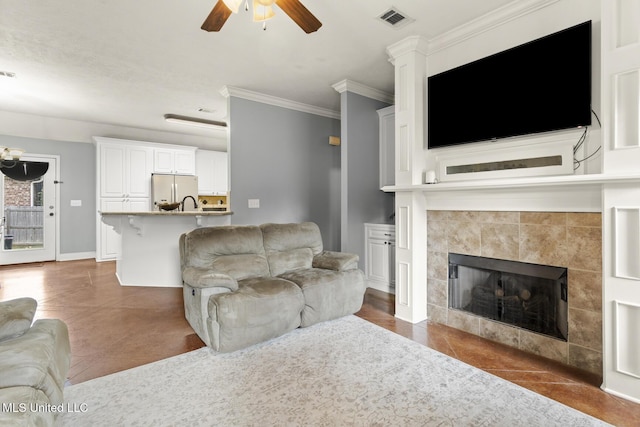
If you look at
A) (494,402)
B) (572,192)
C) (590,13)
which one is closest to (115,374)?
(494,402)

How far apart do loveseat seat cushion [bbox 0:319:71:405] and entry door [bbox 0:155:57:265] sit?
5.94 m

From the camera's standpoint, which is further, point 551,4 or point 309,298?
point 309,298

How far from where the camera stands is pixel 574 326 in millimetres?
2234

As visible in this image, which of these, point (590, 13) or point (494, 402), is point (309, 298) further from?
point (590, 13)

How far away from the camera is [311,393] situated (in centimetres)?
191

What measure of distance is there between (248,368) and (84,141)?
258 inches

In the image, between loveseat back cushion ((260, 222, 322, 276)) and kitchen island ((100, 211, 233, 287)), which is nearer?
loveseat back cushion ((260, 222, 322, 276))

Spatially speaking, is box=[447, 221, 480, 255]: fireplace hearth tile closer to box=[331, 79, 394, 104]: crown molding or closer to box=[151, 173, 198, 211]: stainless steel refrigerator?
box=[331, 79, 394, 104]: crown molding

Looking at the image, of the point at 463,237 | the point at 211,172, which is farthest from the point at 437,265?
the point at 211,172

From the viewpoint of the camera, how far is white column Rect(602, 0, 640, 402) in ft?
5.98

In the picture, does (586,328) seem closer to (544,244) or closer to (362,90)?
(544,244)

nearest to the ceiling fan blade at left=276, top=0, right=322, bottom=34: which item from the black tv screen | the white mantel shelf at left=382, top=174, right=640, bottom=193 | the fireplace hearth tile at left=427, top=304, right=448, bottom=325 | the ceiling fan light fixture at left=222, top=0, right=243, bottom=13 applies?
the ceiling fan light fixture at left=222, top=0, right=243, bottom=13

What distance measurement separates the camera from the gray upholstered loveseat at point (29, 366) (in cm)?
106

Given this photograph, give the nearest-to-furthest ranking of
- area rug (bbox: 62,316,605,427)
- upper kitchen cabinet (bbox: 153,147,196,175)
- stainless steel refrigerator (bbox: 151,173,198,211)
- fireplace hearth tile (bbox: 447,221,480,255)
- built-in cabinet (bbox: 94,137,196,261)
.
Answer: area rug (bbox: 62,316,605,427), fireplace hearth tile (bbox: 447,221,480,255), built-in cabinet (bbox: 94,137,196,261), stainless steel refrigerator (bbox: 151,173,198,211), upper kitchen cabinet (bbox: 153,147,196,175)
